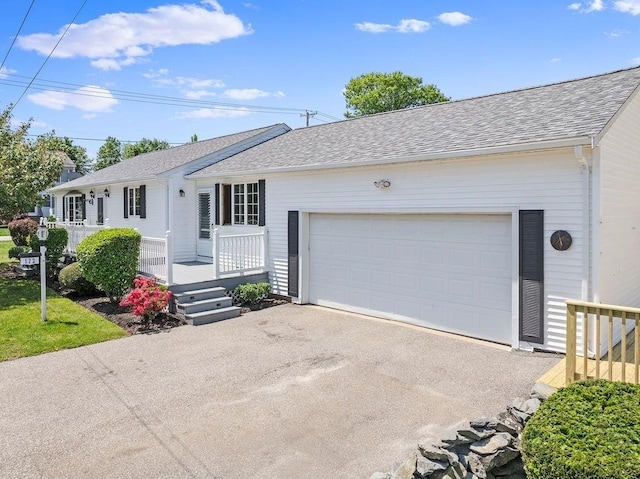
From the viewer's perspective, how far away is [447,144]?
8.00 m

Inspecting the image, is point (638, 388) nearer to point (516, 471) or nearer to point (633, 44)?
point (516, 471)

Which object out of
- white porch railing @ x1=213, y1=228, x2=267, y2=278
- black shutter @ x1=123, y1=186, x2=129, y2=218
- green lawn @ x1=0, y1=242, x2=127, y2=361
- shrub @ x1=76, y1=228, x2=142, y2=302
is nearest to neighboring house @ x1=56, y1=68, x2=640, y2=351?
white porch railing @ x1=213, y1=228, x2=267, y2=278

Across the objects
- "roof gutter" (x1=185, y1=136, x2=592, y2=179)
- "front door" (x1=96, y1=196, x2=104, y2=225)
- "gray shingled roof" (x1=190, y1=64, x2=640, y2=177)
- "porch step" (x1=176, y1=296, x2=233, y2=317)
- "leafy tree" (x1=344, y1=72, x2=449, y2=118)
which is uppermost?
"leafy tree" (x1=344, y1=72, x2=449, y2=118)

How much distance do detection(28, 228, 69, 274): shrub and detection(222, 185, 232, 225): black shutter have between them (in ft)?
19.2

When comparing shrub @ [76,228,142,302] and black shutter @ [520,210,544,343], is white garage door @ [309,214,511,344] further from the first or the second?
shrub @ [76,228,142,302]

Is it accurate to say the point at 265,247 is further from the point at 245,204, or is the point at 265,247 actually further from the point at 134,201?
the point at 134,201

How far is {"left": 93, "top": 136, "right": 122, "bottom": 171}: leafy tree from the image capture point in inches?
2104

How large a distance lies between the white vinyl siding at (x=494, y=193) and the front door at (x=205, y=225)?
4.94 m

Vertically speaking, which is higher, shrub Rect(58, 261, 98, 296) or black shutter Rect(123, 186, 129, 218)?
black shutter Rect(123, 186, 129, 218)

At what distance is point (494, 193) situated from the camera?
286 inches

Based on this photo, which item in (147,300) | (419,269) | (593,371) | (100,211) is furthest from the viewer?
(100,211)

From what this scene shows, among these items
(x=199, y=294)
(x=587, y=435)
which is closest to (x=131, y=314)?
(x=199, y=294)

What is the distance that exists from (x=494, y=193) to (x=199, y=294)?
254 inches

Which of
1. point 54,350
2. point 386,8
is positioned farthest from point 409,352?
point 386,8
